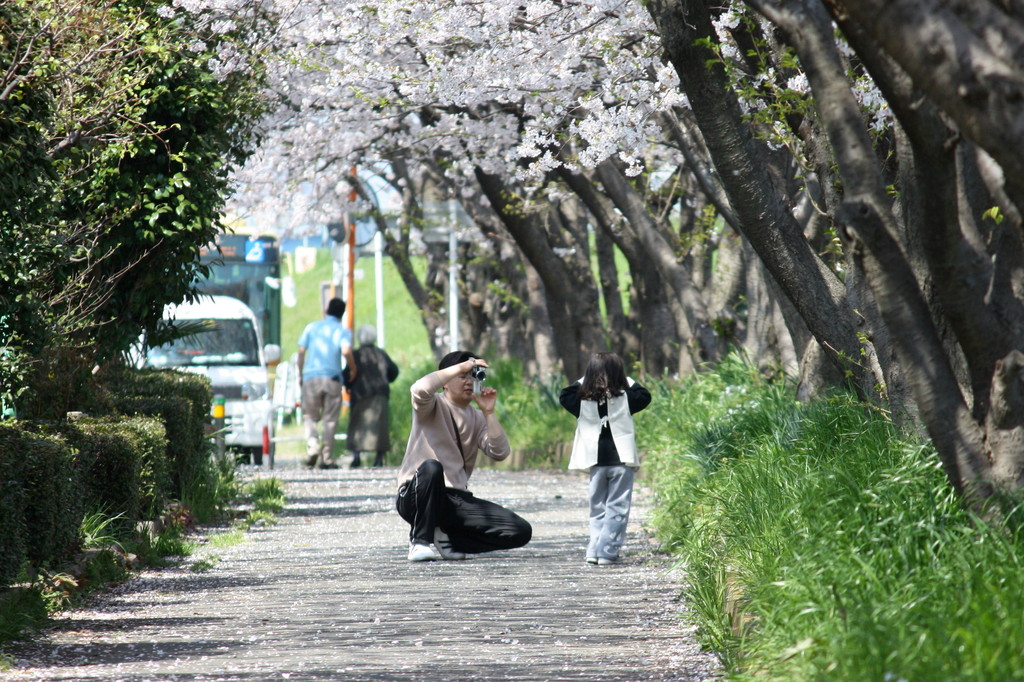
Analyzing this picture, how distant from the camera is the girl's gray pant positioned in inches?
Result: 365

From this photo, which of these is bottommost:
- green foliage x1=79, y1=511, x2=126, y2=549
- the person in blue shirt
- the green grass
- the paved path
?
the paved path

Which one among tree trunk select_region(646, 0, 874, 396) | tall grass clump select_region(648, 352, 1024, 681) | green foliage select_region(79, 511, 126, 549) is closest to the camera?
tall grass clump select_region(648, 352, 1024, 681)

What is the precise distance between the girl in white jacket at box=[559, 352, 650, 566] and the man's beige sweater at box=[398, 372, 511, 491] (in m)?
0.65

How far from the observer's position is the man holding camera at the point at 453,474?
29.4ft

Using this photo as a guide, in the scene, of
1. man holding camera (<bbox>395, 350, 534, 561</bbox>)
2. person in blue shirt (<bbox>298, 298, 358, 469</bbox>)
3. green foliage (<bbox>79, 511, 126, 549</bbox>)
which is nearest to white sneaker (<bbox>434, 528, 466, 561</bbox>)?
man holding camera (<bbox>395, 350, 534, 561</bbox>)

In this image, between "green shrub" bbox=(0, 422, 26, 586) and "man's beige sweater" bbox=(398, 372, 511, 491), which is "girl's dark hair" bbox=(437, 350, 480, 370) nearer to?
"man's beige sweater" bbox=(398, 372, 511, 491)

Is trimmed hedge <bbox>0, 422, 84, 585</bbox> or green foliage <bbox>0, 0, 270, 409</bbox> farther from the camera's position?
green foliage <bbox>0, 0, 270, 409</bbox>

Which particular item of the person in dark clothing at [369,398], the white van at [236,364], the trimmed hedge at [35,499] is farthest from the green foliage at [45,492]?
the person in dark clothing at [369,398]

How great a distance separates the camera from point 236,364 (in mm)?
19781

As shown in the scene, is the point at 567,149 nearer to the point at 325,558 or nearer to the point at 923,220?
the point at 325,558

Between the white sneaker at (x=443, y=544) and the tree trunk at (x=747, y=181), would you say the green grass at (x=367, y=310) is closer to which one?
the white sneaker at (x=443, y=544)

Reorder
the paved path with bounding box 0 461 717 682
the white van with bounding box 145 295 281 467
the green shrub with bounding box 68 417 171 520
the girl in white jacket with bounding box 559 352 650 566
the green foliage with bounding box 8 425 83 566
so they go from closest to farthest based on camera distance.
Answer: the paved path with bounding box 0 461 717 682, the green foliage with bounding box 8 425 83 566, the green shrub with bounding box 68 417 171 520, the girl in white jacket with bounding box 559 352 650 566, the white van with bounding box 145 295 281 467

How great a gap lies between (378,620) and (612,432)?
112 inches

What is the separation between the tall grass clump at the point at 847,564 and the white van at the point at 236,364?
441 inches
